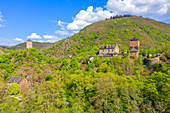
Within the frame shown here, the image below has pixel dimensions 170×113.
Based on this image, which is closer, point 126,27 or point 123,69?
point 123,69

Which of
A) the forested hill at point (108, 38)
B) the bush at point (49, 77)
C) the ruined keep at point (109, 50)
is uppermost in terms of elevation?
the forested hill at point (108, 38)

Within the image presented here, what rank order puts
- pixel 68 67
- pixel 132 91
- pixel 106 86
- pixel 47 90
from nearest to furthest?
pixel 132 91 < pixel 106 86 < pixel 47 90 < pixel 68 67

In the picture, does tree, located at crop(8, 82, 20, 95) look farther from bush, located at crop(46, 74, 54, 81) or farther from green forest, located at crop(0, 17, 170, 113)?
bush, located at crop(46, 74, 54, 81)

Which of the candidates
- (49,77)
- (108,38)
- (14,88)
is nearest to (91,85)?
(49,77)

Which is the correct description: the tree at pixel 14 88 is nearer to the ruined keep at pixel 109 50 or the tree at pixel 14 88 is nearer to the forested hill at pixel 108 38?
the ruined keep at pixel 109 50


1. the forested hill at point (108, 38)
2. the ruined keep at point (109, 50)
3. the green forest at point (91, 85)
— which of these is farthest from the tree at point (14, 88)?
the forested hill at point (108, 38)

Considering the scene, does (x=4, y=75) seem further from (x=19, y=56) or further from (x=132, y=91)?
(x=132, y=91)

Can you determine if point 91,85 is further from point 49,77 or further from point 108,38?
point 108,38

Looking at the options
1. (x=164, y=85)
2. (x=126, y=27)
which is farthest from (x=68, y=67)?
(x=126, y=27)

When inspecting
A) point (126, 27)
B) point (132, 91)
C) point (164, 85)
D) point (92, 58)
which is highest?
point (126, 27)
